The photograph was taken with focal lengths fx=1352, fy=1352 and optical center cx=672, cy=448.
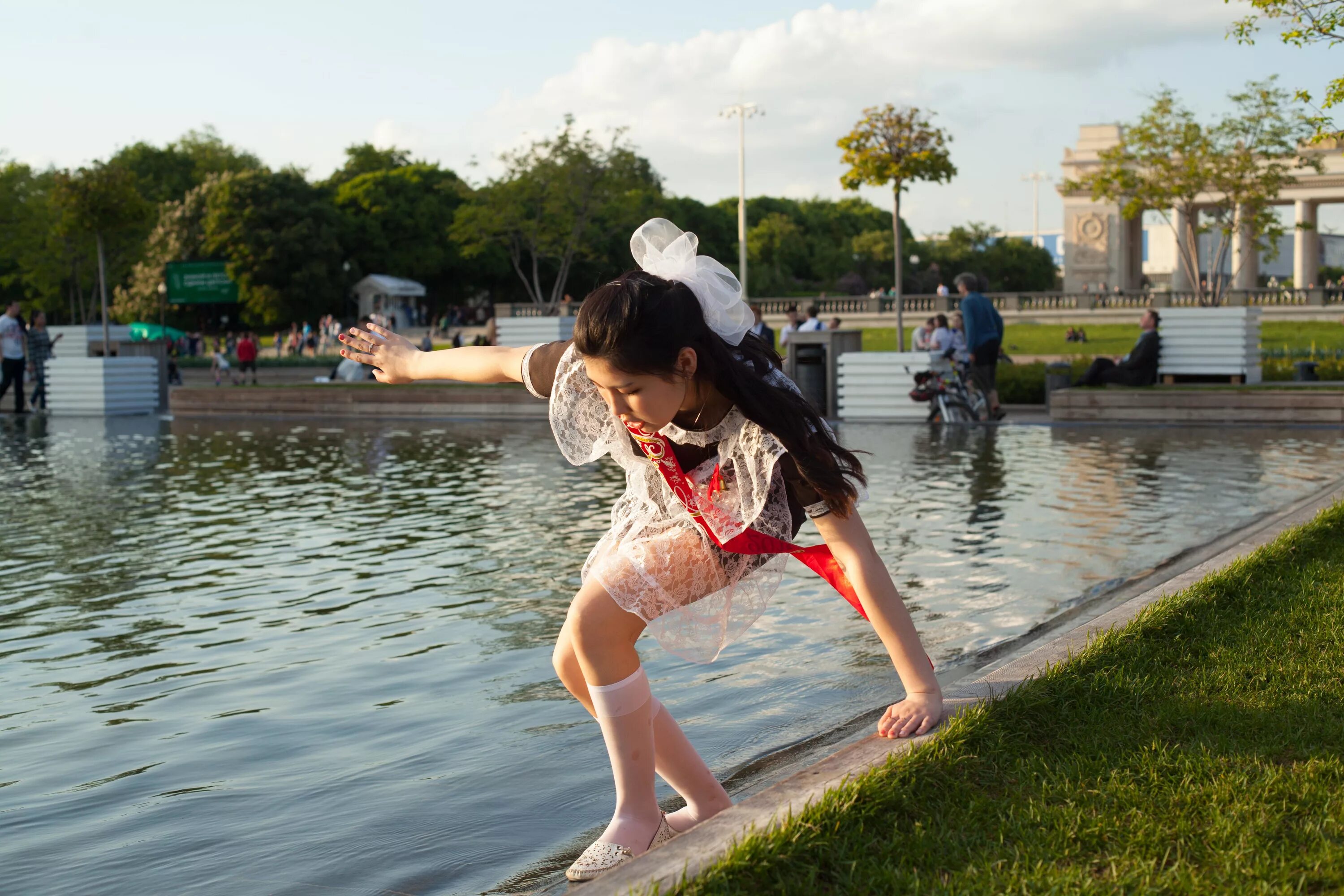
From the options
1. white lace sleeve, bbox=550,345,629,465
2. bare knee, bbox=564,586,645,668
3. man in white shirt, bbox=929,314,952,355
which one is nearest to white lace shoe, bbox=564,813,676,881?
bare knee, bbox=564,586,645,668

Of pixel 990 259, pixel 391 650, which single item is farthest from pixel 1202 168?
pixel 990 259

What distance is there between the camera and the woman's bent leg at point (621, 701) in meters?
3.18

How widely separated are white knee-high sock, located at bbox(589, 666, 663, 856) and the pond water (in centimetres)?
31

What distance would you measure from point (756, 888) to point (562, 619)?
13.1 ft

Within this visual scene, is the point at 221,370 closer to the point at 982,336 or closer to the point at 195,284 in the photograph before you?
the point at 982,336

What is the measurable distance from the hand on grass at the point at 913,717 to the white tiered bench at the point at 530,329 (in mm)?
20023

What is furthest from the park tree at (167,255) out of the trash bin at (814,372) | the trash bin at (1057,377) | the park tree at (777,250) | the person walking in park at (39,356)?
the trash bin at (1057,377)

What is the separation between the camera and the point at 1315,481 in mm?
11258

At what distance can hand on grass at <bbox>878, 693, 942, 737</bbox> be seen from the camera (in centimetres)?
360

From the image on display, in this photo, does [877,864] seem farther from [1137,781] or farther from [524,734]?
[524,734]

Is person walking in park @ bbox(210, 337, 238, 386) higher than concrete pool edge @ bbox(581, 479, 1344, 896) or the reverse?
higher

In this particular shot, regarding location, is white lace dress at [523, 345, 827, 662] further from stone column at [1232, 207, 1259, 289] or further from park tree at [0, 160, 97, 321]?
park tree at [0, 160, 97, 321]

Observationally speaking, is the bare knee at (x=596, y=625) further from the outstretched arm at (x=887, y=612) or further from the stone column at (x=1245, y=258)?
the stone column at (x=1245, y=258)

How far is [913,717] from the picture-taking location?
11.8 feet
